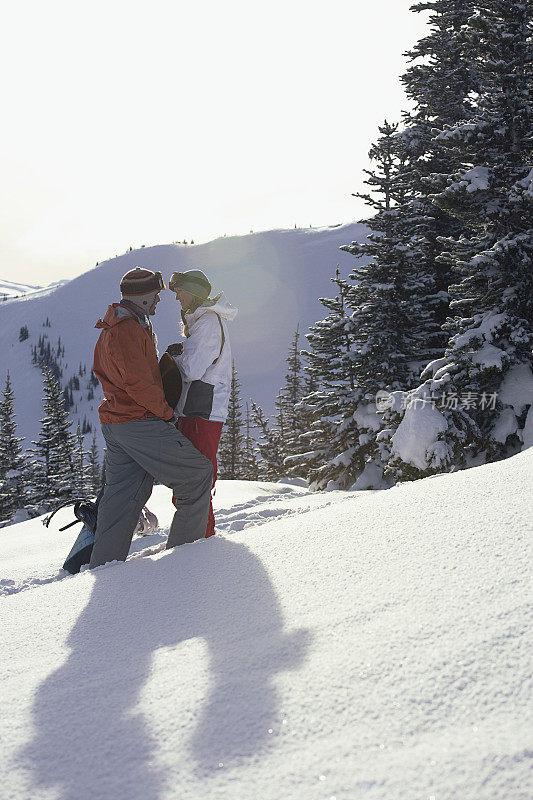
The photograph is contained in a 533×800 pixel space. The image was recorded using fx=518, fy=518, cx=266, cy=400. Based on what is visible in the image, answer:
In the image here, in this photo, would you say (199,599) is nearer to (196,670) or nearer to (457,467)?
(196,670)

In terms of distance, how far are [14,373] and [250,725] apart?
5665 inches

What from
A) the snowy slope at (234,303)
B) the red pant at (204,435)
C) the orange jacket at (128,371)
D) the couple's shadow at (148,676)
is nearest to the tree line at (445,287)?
the red pant at (204,435)

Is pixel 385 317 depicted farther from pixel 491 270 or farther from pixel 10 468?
pixel 10 468

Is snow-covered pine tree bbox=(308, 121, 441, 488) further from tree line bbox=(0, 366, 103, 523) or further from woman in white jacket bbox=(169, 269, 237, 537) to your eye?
tree line bbox=(0, 366, 103, 523)

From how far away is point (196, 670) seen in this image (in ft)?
5.74

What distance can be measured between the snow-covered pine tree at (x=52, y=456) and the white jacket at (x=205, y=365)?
2691 centimetres

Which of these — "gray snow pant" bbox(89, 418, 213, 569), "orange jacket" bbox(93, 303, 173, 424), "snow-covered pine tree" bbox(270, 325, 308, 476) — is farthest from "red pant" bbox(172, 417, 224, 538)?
"snow-covered pine tree" bbox(270, 325, 308, 476)

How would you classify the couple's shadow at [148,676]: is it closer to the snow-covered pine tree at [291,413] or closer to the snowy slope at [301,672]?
the snowy slope at [301,672]

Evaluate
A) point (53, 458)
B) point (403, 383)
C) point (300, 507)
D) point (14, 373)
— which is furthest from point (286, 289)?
point (300, 507)

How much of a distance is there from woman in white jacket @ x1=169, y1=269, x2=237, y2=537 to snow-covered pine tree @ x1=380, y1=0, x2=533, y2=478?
5359 mm

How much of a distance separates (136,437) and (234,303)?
127 meters

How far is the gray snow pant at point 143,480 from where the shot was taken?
3.66m

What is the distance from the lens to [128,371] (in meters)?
3.54

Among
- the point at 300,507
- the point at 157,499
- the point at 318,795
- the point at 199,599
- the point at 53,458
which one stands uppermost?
the point at 318,795
